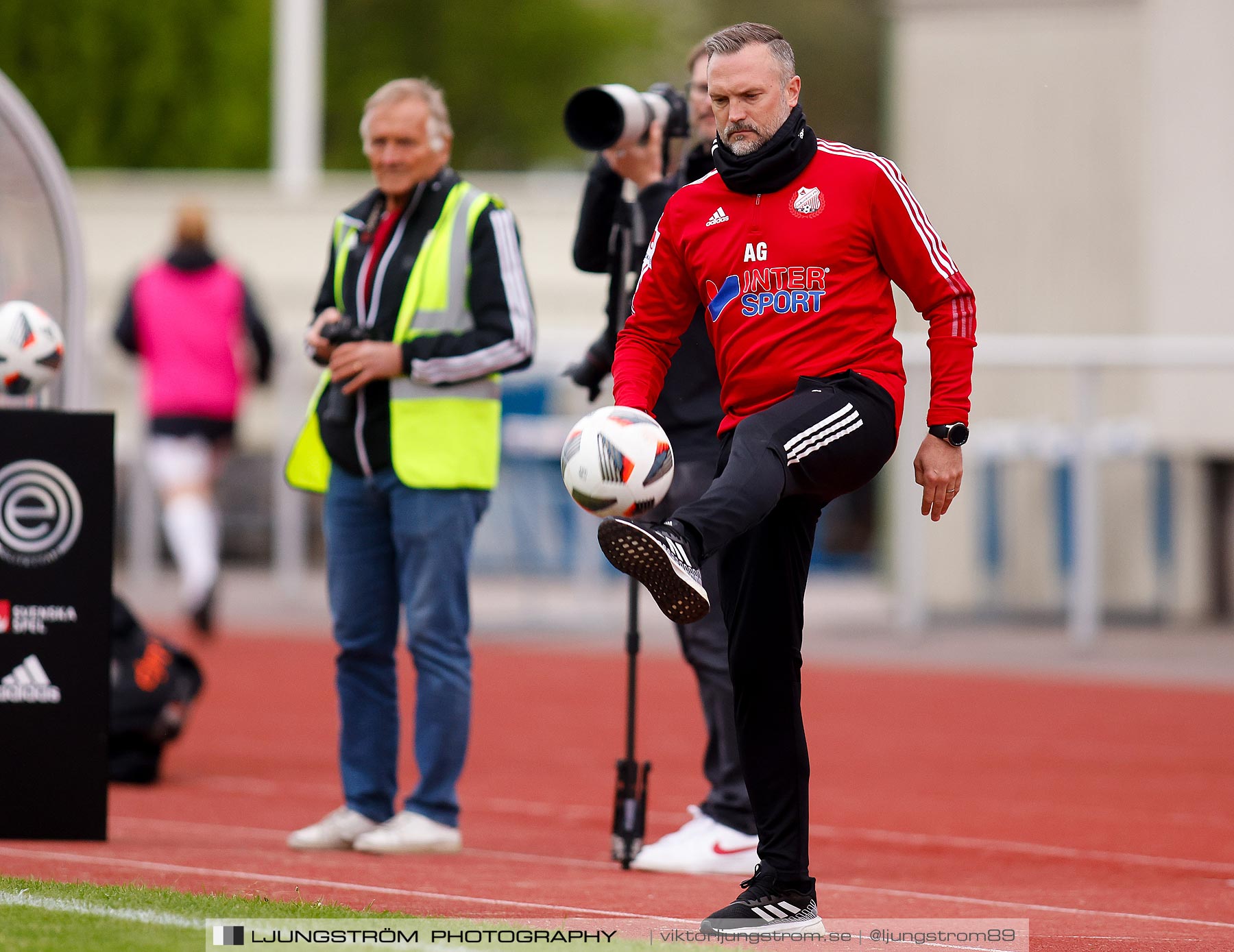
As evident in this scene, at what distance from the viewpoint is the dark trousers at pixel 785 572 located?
15.6ft

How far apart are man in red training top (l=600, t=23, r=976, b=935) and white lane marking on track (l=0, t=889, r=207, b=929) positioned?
3.95ft

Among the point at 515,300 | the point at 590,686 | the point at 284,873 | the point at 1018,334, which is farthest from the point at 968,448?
the point at 284,873

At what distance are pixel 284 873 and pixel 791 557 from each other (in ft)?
6.18

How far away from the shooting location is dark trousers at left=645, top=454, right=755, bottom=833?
6.23m

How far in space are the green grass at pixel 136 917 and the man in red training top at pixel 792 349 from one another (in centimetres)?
53

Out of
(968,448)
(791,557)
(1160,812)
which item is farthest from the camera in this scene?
(968,448)

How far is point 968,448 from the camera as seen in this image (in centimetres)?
1334

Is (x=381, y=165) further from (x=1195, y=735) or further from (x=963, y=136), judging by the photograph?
(x=963, y=136)

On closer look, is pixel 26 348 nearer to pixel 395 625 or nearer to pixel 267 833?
pixel 395 625

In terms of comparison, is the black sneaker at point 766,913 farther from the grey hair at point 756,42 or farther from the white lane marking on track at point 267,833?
the grey hair at point 756,42

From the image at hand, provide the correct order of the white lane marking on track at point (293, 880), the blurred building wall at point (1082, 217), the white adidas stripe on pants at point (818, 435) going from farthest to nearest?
the blurred building wall at point (1082, 217) → the white lane marking on track at point (293, 880) → the white adidas stripe on pants at point (818, 435)

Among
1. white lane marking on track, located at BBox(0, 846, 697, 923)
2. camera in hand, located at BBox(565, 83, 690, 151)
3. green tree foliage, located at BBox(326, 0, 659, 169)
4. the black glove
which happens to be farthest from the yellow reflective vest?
green tree foliage, located at BBox(326, 0, 659, 169)

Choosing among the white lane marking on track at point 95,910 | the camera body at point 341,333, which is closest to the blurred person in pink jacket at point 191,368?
the camera body at point 341,333

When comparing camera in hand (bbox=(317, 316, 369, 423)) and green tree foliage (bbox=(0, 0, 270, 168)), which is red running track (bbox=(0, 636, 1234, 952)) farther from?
green tree foliage (bbox=(0, 0, 270, 168))
